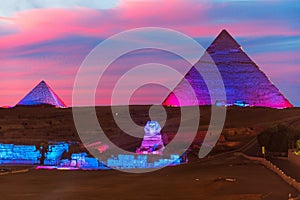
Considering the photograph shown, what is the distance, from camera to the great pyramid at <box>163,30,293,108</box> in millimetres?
85750

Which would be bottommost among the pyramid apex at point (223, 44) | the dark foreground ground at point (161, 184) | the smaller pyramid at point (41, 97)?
the dark foreground ground at point (161, 184)

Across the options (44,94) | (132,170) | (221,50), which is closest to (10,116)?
(44,94)

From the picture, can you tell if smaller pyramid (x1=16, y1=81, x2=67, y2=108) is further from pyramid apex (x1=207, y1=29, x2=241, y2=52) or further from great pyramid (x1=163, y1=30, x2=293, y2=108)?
pyramid apex (x1=207, y1=29, x2=241, y2=52)

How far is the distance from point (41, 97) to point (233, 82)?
1241 inches

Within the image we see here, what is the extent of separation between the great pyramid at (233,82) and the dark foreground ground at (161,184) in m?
51.4

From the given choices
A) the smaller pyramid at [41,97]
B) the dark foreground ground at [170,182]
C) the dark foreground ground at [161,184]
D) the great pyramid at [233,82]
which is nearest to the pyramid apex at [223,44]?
the great pyramid at [233,82]

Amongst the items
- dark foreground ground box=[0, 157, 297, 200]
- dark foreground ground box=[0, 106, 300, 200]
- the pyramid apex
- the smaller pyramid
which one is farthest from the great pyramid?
dark foreground ground box=[0, 157, 297, 200]

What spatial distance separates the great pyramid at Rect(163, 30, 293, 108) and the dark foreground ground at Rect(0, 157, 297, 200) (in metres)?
51.4

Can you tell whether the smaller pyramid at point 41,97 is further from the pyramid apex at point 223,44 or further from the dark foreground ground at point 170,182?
the dark foreground ground at point 170,182

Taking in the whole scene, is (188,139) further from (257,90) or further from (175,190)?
(257,90)

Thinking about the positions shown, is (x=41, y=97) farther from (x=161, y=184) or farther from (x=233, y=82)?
(x=161, y=184)

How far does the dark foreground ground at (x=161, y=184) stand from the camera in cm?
2314

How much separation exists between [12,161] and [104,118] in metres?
40.9

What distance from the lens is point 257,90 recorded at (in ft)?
283
